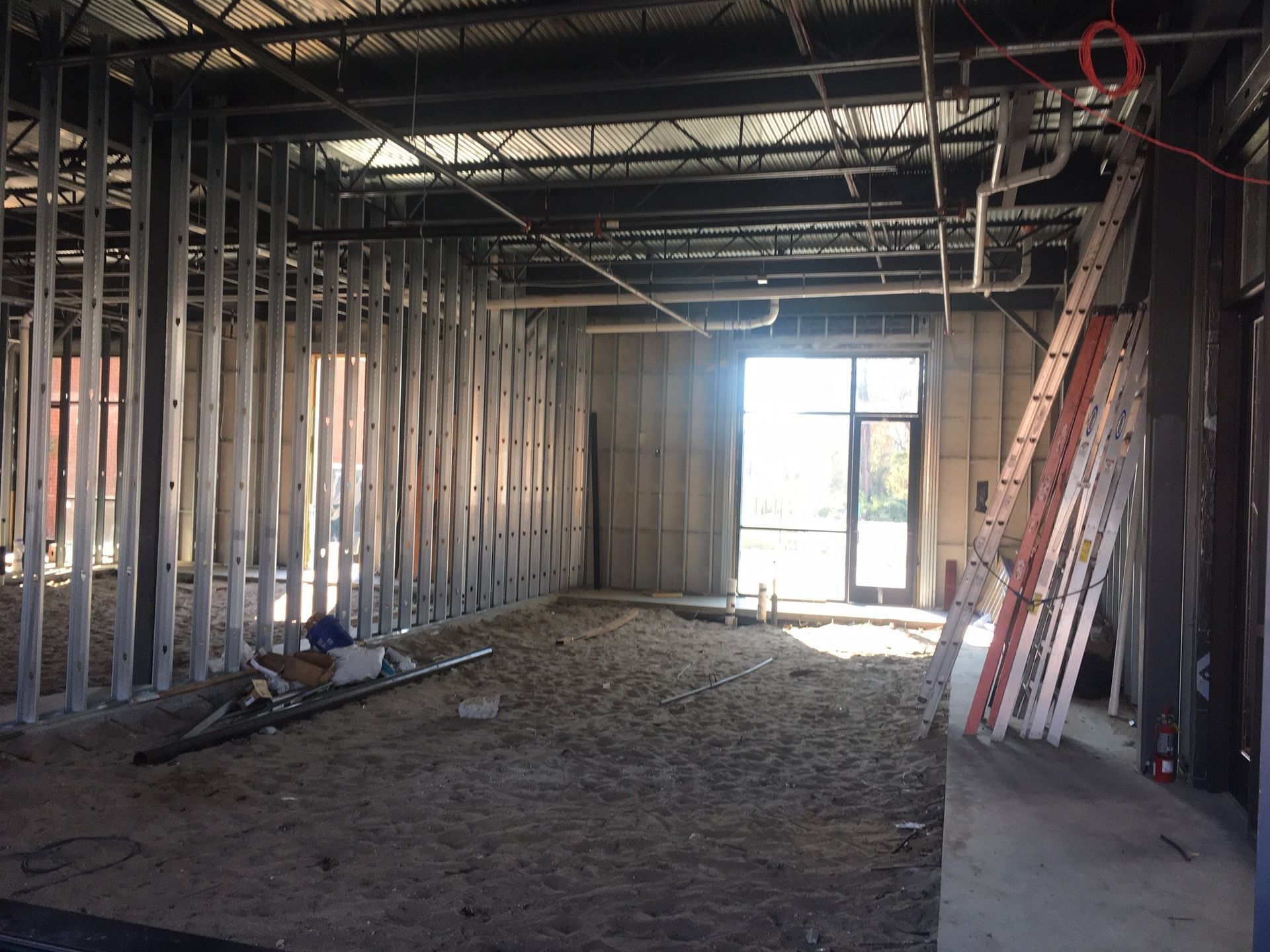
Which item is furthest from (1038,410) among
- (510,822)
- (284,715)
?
(284,715)

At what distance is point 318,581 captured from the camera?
9164mm

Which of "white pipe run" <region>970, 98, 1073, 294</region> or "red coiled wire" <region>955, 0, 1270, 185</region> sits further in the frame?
"white pipe run" <region>970, 98, 1073, 294</region>

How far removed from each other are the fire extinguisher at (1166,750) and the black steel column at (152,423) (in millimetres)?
6892

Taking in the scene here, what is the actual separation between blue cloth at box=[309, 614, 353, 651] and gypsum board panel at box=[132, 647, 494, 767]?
2.04ft

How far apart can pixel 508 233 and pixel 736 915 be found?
652cm

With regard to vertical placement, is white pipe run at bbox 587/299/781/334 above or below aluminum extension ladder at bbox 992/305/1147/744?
above

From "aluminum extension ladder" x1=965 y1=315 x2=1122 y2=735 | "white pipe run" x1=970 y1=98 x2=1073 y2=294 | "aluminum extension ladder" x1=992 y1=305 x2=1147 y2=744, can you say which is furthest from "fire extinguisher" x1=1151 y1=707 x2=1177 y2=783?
"white pipe run" x1=970 y1=98 x2=1073 y2=294

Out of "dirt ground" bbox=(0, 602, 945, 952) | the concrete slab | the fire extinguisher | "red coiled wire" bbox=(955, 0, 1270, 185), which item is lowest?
"dirt ground" bbox=(0, 602, 945, 952)

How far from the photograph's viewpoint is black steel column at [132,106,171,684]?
7.23 meters

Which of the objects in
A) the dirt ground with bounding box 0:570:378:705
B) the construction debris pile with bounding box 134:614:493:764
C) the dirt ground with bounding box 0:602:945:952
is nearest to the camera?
the dirt ground with bounding box 0:602:945:952

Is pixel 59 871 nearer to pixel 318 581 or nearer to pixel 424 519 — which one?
pixel 318 581

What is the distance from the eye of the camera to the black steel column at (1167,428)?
214 inches

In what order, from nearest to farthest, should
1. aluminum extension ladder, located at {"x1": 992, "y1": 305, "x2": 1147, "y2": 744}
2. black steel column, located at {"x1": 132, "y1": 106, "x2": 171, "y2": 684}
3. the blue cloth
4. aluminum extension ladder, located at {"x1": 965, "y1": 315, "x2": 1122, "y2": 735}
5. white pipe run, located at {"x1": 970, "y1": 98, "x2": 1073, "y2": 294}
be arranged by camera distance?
1. aluminum extension ladder, located at {"x1": 992, "y1": 305, "x2": 1147, "y2": 744}
2. aluminum extension ladder, located at {"x1": 965, "y1": 315, "x2": 1122, "y2": 735}
3. white pipe run, located at {"x1": 970, "y1": 98, "x2": 1073, "y2": 294}
4. black steel column, located at {"x1": 132, "y1": 106, "x2": 171, "y2": 684}
5. the blue cloth

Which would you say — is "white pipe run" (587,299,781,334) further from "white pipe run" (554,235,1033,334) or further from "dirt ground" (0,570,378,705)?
"dirt ground" (0,570,378,705)
